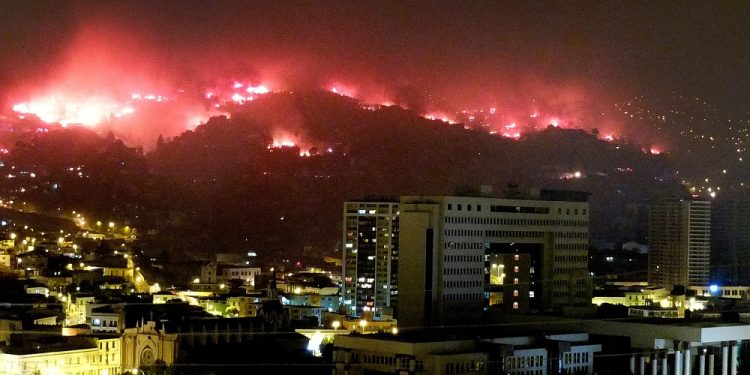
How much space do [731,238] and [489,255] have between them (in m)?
31.2

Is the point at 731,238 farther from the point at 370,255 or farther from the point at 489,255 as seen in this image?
the point at 489,255

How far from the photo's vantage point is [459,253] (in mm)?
34125

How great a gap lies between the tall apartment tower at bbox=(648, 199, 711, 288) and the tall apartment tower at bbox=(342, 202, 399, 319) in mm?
18163

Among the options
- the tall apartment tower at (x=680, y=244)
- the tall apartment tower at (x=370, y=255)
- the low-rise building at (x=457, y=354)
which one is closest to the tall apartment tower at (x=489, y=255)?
the low-rise building at (x=457, y=354)

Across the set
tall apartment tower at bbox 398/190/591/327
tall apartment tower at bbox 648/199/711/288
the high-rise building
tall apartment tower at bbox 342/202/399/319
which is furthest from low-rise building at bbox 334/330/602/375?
the high-rise building

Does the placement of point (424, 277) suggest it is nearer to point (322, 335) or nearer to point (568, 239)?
point (322, 335)

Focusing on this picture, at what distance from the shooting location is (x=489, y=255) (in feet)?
119

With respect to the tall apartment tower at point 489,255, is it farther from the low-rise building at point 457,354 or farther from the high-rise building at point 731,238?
the high-rise building at point 731,238

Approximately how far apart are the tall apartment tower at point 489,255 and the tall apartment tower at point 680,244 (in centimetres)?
1785

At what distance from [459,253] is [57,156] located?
44589 mm

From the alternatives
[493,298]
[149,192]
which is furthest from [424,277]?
[149,192]

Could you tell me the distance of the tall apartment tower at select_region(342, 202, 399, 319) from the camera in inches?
1690

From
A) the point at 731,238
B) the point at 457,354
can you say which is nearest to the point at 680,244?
the point at 731,238

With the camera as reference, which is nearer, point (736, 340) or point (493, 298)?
point (736, 340)
